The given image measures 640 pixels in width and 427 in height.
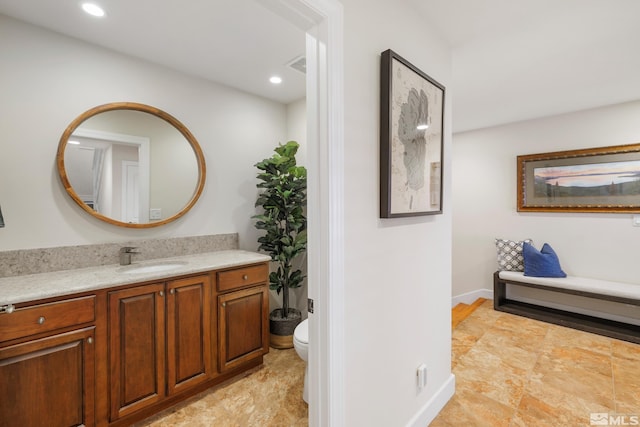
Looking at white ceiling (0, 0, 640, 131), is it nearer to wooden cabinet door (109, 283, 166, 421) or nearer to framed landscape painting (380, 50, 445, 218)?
framed landscape painting (380, 50, 445, 218)

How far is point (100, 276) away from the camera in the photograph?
5.61 ft

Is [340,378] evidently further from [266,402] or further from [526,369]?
[526,369]

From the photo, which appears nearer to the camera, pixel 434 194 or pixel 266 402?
pixel 434 194

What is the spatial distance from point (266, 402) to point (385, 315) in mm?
1160

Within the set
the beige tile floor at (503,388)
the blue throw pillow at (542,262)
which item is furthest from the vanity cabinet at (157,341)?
the blue throw pillow at (542,262)

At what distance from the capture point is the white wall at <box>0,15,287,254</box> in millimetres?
1727

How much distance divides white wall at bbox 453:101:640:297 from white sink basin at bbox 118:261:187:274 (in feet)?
12.7

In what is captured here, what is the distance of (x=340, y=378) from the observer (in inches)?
44.9

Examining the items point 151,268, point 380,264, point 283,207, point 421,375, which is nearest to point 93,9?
point 151,268

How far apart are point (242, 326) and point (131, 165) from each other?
5.04ft

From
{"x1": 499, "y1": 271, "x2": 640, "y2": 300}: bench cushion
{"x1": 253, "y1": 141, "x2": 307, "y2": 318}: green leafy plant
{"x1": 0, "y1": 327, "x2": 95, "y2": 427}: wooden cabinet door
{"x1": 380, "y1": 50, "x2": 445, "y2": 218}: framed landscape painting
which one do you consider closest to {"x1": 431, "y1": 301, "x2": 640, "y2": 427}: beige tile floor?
{"x1": 499, "y1": 271, "x2": 640, "y2": 300}: bench cushion

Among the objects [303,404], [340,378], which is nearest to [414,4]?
[340,378]

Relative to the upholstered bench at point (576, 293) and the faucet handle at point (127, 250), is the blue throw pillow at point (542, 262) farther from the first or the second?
the faucet handle at point (127, 250)

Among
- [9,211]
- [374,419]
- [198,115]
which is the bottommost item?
[374,419]
